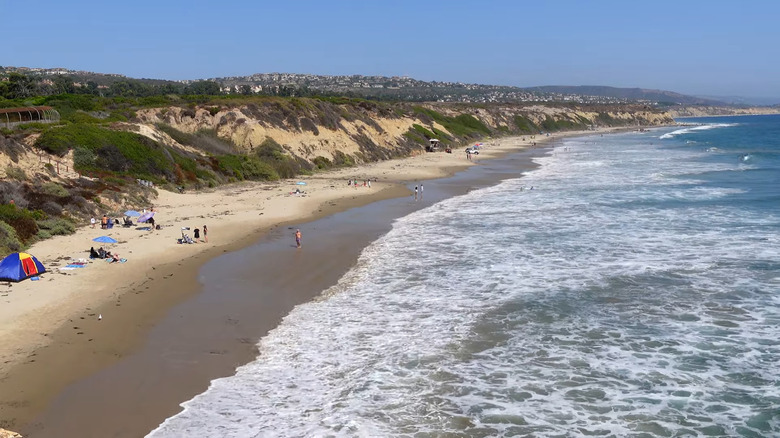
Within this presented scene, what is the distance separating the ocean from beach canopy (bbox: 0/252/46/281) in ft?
27.2

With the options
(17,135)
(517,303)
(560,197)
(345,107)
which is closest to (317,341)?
(517,303)

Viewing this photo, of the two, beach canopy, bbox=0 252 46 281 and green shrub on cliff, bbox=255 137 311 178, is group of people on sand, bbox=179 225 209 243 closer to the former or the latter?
beach canopy, bbox=0 252 46 281

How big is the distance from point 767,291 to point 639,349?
19.7ft

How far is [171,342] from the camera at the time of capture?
1422 cm

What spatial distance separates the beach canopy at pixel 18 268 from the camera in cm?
1786

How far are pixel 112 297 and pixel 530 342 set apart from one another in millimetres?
11235

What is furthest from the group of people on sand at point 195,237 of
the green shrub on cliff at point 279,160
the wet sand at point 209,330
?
the green shrub on cliff at point 279,160

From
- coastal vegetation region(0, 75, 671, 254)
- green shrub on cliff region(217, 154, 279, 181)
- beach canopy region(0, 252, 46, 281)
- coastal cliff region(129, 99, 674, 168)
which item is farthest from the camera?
coastal cliff region(129, 99, 674, 168)

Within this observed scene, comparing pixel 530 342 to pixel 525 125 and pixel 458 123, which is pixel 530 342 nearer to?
pixel 458 123

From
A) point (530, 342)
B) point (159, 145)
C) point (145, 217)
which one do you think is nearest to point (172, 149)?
point (159, 145)

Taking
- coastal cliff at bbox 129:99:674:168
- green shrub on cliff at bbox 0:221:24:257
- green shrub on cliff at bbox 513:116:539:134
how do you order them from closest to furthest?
1. green shrub on cliff at bbox 0:221:24:257
2. coastal cliff at bbox 129:99:674:168
3. green shrub on cliff at bbox 513:116:539:134

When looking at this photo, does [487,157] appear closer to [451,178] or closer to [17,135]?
[451,178]

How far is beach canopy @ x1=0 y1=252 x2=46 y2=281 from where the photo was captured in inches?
703

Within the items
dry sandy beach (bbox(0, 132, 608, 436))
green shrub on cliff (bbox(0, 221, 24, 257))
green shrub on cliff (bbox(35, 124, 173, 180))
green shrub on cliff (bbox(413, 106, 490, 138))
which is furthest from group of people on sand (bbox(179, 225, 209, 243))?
green shrub on cliff (bbox(413, 106, 490, 138))
